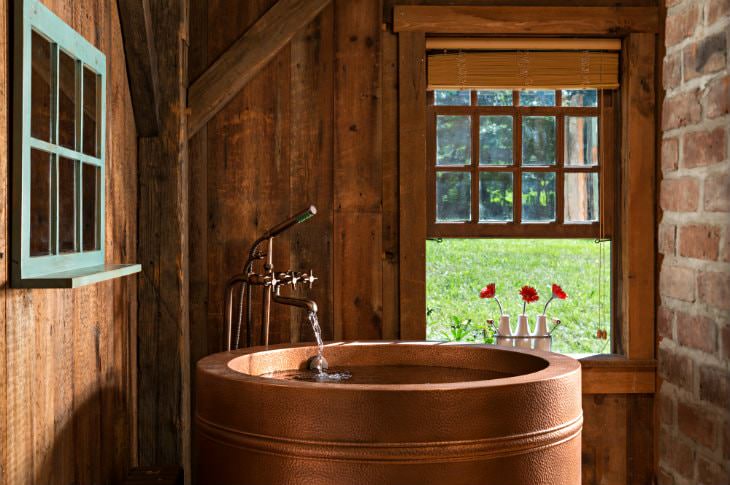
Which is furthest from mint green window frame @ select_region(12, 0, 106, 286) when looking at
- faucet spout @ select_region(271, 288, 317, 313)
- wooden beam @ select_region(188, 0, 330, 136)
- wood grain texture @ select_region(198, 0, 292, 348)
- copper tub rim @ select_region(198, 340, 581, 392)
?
wood grain texture @ select_region(198, 0, 292, 348)

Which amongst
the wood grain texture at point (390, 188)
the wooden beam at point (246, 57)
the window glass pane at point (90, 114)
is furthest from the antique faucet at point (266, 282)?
the window glass pane at point (90, 114)

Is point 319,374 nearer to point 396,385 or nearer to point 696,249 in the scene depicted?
point 396,385

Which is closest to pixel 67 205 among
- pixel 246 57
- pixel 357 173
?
pixel 246 57

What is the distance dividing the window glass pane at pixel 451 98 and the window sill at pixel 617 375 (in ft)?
3.84

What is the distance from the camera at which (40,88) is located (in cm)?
177

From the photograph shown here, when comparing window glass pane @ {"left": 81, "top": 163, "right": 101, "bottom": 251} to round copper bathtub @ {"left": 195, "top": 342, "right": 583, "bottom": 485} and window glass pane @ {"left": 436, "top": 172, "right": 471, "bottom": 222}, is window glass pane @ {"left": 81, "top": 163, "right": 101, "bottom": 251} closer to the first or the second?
round copper bathtub @ {"left": 195, "top": 342, "right": 583, "bottom": 485}

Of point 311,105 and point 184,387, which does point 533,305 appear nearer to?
point 311,105

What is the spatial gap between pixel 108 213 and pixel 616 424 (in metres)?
2.23

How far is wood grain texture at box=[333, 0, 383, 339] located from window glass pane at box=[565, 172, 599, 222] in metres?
0.81

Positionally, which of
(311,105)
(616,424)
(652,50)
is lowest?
(616,424)

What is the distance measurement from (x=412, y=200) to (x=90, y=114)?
1.55 m

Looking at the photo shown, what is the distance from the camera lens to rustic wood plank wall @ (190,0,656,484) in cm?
345

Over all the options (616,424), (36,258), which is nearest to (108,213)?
(36,258)

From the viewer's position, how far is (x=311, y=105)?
3471 millimetres
